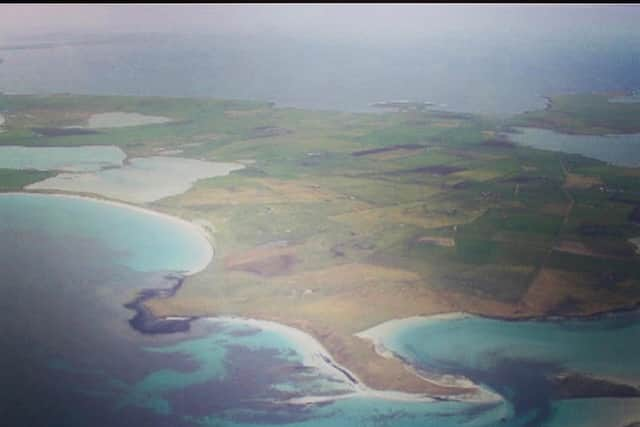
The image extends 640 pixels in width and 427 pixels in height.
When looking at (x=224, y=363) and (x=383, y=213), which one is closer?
(x=224, y=363)

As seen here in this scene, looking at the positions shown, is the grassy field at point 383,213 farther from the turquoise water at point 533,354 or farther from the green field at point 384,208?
the turquoise water at point 533,354

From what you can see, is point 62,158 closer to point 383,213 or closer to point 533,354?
point 383,213

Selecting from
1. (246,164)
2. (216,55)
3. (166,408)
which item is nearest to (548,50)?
(216,55)

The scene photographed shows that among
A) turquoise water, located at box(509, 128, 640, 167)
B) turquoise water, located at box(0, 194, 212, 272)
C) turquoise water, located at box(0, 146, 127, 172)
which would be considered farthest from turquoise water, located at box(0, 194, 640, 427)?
turquoise water, located at box(509, 128, 640, 167)

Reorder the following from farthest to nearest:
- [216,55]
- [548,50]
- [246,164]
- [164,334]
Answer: [548,50] → [216,55] → [246,164] → [164,334]

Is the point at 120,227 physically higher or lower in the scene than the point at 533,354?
higher

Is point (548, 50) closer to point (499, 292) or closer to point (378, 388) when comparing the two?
point (499, 292)

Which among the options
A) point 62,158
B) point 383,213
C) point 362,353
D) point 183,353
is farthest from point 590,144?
point 183,353
